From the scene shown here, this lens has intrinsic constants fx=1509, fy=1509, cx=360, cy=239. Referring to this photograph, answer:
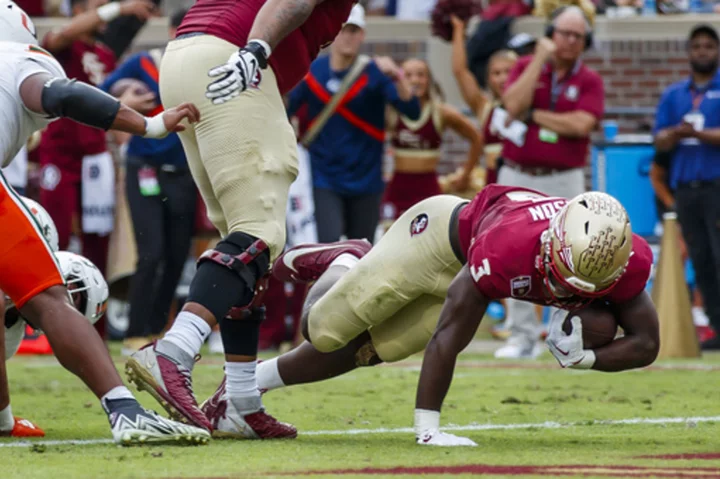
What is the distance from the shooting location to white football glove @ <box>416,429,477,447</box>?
5.17 metres

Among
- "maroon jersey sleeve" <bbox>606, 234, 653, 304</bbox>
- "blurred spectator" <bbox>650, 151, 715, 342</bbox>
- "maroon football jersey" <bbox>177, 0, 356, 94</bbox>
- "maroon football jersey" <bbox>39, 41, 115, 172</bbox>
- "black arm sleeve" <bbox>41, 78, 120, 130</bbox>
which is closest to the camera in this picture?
"black arm sleeve" <bbox>41, 78, 120, 130</bbox>

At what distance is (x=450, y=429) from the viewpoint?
5.95 m

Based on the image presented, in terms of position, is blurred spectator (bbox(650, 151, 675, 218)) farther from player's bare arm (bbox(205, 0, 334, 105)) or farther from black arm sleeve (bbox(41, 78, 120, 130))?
black arm sleeve (bbox(41, 78, 120, 130))

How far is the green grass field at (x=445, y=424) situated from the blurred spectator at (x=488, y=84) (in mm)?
2555

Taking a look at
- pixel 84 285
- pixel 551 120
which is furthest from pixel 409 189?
pixel 84 285

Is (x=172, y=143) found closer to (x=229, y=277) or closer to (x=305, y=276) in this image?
(x=305, y=276)

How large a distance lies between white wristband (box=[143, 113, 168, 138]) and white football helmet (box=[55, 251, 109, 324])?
1000 millimetres

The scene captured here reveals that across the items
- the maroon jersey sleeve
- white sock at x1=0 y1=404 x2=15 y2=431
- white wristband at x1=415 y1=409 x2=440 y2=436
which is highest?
the maroon jersey sleeve

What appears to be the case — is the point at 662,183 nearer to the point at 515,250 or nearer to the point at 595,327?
the point at 595,327

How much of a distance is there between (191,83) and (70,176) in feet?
19.6

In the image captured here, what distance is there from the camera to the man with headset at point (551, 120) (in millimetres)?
10250

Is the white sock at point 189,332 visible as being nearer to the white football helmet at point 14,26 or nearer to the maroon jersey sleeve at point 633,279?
the white football helmet at point 14,26

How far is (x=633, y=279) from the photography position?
5312 mm

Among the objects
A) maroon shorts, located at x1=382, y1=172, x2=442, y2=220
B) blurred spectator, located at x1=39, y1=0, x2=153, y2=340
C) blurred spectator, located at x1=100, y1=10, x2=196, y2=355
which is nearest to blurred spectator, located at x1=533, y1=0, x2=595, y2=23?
maroon shorts, located at x1=382, y1=172, x2=442, y2=220
